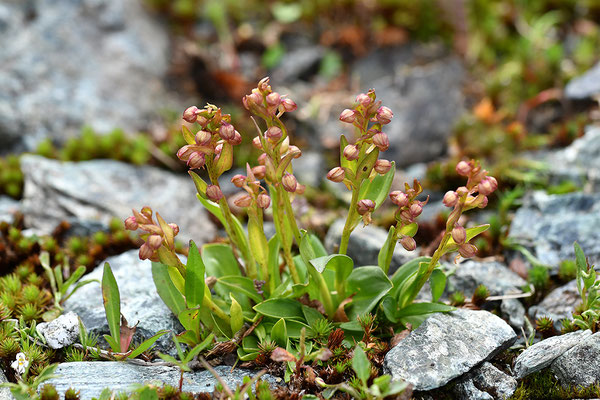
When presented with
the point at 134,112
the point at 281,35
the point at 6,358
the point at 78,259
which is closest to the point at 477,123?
the point at 281,35

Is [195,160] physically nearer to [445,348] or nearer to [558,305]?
[445,348]

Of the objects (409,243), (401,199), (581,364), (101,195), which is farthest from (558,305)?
(101,195)

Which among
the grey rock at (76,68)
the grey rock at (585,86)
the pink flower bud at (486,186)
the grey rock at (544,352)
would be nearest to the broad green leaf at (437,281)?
the grey rock at (544,352)

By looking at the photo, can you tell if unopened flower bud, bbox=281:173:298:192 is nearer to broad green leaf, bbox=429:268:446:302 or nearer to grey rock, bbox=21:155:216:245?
broad green leaf, bbox=429:268:446:302

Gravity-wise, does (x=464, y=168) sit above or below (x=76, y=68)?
below

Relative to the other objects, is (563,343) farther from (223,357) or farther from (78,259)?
(78,259)

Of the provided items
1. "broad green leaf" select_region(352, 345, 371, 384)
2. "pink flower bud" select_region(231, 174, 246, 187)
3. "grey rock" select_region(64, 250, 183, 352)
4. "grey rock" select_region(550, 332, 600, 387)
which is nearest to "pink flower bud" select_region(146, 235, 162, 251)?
"pink flower bud" select_region(231, 174, 246, 187)

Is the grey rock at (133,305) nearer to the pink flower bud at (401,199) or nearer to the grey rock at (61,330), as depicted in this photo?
the grey rock at (61,330)

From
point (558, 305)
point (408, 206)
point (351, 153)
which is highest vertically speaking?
point (351, 153)
